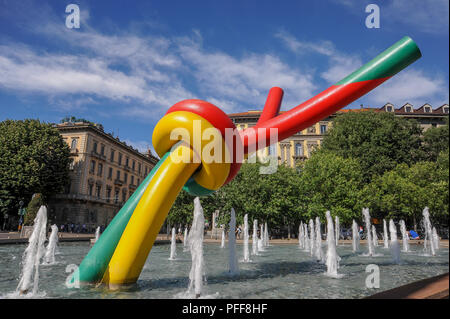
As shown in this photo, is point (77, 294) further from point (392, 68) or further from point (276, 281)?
point (392, 68)

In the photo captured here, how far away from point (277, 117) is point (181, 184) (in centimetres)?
210

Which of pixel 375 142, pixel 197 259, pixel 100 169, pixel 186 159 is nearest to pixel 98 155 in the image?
pixel 100 169

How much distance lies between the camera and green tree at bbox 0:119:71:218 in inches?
1160

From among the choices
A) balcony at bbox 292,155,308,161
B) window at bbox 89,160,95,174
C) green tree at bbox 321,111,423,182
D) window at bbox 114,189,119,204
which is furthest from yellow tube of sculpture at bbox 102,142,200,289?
window at bbox 114,189,119,204

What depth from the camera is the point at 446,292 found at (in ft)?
9.37

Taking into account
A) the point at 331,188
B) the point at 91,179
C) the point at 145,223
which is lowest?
the point at 145,223

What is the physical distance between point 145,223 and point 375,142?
32.1 metres

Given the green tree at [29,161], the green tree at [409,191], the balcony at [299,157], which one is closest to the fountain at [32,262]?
the green tree at [409,191]

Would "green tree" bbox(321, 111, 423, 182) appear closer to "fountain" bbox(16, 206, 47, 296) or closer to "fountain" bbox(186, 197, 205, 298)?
"fountain" bbox(186, 197, 205, 298)

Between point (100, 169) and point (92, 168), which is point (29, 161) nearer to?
point (92, 168)

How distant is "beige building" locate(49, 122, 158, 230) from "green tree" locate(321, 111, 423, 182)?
29666 millimetres

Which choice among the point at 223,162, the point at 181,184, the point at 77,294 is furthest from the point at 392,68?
the point at 77,294

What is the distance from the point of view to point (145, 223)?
493cm
